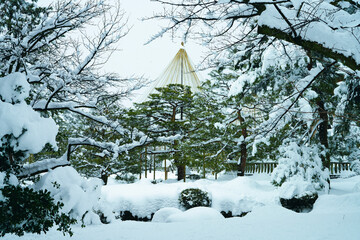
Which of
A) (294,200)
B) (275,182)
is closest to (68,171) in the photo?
(294,200)

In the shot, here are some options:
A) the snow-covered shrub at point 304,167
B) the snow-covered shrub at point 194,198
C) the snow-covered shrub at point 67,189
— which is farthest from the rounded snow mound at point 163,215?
the snow-covered shrub at point 304,167

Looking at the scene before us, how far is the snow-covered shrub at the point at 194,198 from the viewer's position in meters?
10.3

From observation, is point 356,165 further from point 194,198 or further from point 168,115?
point 168,115

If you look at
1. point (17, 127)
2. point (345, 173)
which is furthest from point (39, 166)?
point (345, 173)

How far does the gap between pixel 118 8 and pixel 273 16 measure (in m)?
4.15

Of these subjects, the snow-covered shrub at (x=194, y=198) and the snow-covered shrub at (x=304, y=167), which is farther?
the snow-covered shrub at (x=194, y=198)

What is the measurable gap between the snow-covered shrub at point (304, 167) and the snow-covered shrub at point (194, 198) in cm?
300

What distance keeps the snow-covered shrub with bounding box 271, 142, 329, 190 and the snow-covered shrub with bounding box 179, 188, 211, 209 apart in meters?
3.00

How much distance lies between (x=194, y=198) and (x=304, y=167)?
4.51 metres

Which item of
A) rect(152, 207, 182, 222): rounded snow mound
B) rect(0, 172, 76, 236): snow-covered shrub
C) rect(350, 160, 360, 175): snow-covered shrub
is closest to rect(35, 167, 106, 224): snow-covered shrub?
rect(0, 172, 76, 236): snow-covered shrub

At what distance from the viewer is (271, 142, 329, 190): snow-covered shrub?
9.87m

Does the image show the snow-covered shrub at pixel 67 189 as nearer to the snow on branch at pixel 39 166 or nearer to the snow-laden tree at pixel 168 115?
the snow on branch at pixel 39 166

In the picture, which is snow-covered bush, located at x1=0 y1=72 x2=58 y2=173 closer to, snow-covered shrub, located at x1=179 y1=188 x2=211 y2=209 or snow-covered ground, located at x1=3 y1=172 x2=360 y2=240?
snow-covered ground, located at x1=3 y1=172 x2=360 y2=240

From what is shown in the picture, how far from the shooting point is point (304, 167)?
33.0 feet
